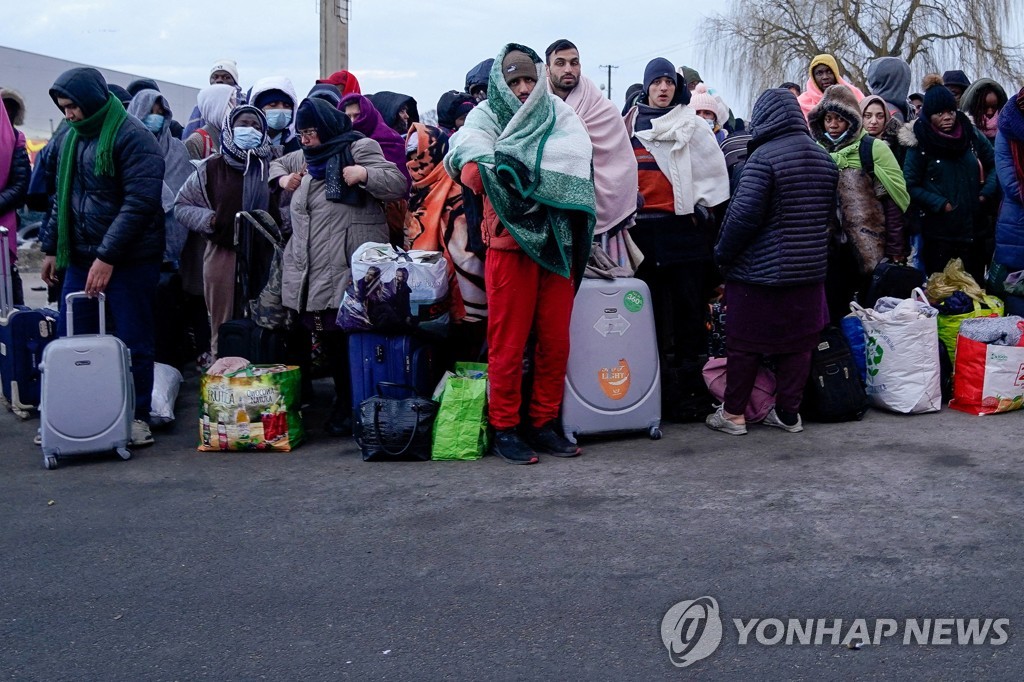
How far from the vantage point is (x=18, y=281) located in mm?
7840

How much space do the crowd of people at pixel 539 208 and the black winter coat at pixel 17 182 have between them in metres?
0.01

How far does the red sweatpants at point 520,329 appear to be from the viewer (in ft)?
17.0

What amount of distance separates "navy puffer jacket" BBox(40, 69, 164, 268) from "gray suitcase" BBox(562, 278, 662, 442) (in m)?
2.49

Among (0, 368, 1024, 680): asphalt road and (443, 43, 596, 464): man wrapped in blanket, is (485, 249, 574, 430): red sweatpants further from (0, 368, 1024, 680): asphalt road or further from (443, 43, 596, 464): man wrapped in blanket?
(0, 368, 1024, 680): asphalt road

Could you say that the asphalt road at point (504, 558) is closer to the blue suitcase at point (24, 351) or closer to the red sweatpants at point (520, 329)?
the red sweatpants at point (520, 329)

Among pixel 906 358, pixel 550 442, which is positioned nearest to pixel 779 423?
pixel 906 358

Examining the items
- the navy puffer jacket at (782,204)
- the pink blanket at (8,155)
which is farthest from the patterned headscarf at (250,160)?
the navy puffer jacket at (782,204)

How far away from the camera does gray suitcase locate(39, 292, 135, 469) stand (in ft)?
17.5

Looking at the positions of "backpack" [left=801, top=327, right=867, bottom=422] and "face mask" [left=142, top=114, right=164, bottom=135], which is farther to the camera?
"face mask" [left=142, top=114, right=164, bottom=135]

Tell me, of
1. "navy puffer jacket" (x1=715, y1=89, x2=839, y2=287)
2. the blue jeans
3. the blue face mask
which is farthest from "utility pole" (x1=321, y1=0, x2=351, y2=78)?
"navy puffer jacket" (x1=715, y1=89, x2=839, y2=287)

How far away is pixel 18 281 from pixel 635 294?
196 inches

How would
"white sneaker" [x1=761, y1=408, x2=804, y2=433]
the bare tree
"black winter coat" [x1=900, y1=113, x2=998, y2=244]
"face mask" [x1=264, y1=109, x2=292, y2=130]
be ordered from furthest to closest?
the bare tree → "black winter coat" [x1=900, y1=113, x2=998, y2=244] → "face mask" [x1=264, y1=109, x2=292, y2=130] → "white sneaker" [x1=761, y1=408, x2=804, y2=433]

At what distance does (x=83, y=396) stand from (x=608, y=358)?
279cm

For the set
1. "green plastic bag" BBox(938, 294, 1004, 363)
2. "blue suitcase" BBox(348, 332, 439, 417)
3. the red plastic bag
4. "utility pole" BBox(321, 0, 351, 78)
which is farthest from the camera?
"utility pole" BBox(321, 0, 351, 78)
